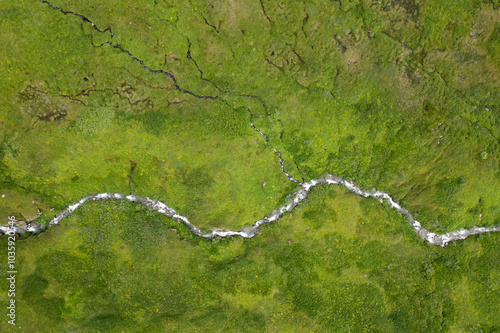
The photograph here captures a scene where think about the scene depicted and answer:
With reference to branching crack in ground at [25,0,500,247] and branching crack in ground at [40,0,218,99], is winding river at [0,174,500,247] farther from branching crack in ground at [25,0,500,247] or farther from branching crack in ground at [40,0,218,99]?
branching crack in ground at [40,0,218,99]

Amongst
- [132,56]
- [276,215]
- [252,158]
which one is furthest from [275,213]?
[132,56]

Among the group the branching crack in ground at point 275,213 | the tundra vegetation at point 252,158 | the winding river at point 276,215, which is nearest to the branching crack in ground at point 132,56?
the tundra vegetation at point 252,158

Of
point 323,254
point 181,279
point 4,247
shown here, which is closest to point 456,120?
point 323,254

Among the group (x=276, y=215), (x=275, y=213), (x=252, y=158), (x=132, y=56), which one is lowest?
(x=276, y=215)

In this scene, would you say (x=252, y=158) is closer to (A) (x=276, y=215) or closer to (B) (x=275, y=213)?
(B) (x=275, y=213)

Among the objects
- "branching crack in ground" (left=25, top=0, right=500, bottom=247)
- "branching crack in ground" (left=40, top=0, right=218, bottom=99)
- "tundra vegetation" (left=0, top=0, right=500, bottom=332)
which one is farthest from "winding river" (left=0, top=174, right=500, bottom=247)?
"branching crack in ground" (left=40, top=0, right=218, bottom=99)

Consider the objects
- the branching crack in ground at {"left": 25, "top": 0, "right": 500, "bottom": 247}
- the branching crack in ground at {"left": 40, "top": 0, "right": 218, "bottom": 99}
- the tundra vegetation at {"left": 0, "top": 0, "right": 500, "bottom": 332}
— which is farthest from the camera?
the branching crack in ground at {"left": 25, "top": 0, "right": 500, "bottom": 247}

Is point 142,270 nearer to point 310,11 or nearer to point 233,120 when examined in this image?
point 233,120

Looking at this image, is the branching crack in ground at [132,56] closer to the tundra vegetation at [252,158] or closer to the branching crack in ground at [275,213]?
the tundra vegetation at [252,158]

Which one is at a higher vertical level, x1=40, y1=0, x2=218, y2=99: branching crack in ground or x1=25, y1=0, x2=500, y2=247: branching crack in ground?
x1=40, y1=0, x2=218, y2=99: branching crack in ground
